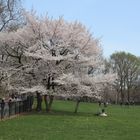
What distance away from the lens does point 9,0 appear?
178 ft

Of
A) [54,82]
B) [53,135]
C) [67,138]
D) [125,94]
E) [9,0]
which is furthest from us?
[125,94]

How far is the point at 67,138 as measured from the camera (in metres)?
20.9

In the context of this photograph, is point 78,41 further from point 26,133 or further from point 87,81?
point 26,133

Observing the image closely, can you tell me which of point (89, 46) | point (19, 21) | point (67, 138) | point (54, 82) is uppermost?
point (19, 21)

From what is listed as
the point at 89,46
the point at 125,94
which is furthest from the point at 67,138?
the point at 125,94

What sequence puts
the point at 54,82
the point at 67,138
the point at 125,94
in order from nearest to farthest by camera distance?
the point at 67,138
the point at 54,82
the point at 125,94

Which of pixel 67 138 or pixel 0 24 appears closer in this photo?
pixel 67 138

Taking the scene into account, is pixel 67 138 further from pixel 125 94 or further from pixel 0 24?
pixel 125 94

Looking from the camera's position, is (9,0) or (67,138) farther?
(9,0)

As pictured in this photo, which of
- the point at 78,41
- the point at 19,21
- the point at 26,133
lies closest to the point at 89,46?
the point at 78,41

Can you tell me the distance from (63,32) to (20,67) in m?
5.68

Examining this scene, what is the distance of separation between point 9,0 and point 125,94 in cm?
9381

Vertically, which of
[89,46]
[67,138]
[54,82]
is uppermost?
[89,46]

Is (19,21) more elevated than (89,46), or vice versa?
(19,21)
